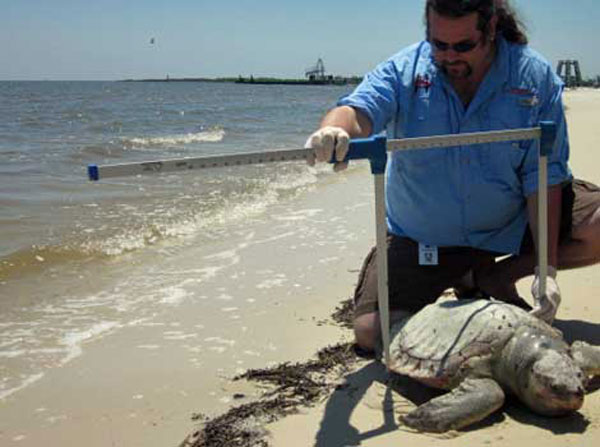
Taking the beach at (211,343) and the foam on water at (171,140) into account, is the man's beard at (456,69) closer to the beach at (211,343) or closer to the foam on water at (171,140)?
the beach at (211,343)

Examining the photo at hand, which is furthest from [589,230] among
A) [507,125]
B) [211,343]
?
[211,343]

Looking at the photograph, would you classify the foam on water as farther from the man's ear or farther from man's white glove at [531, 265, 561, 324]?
man's white glove at [531, 265, 561, 324]

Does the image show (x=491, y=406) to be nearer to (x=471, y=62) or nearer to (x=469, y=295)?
(x=469, y=295)

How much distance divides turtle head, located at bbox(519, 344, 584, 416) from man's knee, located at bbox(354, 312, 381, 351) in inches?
38.1

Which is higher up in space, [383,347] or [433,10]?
[433,10]

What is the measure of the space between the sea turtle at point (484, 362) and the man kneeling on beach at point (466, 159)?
0.35m

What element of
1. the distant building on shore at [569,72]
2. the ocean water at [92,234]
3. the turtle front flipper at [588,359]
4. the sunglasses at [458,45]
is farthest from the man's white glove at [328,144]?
the distant building on shore at [569,72]

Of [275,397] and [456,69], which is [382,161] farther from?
[275,397]

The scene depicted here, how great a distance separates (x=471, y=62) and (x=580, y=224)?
1.15m

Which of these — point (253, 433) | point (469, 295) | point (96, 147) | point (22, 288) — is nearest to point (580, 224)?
point (469, 295)

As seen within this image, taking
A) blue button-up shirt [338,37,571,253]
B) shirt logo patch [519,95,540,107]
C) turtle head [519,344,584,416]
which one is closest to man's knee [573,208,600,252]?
blue button-up shirt [338,37,571,253]

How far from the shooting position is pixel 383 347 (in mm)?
3516

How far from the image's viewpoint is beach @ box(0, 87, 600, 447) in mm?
3029

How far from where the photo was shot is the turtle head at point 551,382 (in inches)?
109
